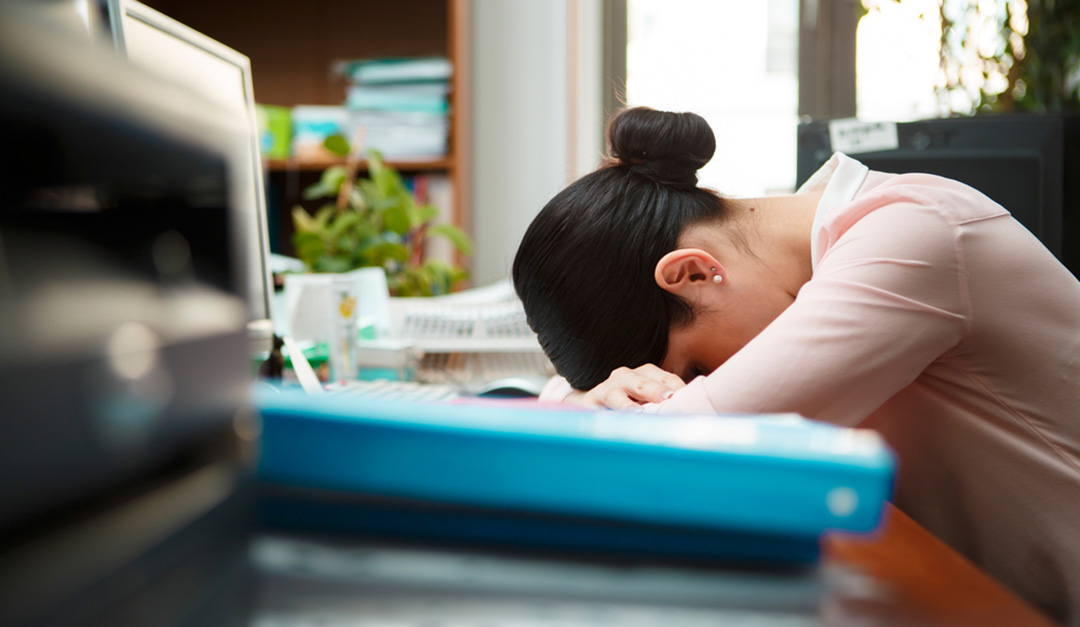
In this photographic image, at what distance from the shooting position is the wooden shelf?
7.37 feet

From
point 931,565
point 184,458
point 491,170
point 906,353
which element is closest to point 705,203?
point 906,353

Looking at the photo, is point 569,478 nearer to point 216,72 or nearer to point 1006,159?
point 216,72

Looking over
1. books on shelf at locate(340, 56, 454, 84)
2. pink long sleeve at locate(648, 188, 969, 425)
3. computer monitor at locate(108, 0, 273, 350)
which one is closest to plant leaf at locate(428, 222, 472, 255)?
books on shelf at locate(340, 56, 454, 84)

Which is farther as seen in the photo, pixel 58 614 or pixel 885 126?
pixel 885 126

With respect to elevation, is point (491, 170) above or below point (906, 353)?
above

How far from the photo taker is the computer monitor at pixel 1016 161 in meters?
1.24

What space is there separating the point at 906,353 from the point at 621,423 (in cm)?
45

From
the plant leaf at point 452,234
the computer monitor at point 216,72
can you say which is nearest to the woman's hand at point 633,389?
the computer monitor at point 216,72

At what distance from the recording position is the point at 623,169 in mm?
895

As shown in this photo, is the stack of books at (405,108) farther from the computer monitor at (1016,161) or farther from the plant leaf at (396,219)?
the computer monitor at (1016,161)

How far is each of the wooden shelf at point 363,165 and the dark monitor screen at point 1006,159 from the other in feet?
4.33

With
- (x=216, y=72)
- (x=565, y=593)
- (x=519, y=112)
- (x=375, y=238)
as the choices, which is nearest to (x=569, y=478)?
(x=565, y=593)

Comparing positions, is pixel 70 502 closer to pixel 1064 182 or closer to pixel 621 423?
pixel 621 423

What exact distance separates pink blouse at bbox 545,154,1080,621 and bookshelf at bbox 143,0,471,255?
5.52 feet
